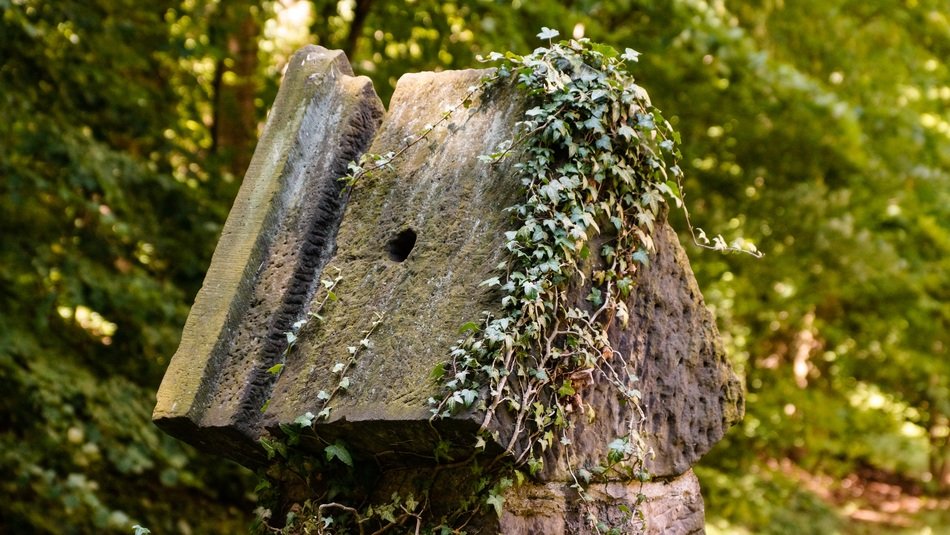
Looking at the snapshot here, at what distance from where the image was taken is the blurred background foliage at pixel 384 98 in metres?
4.85

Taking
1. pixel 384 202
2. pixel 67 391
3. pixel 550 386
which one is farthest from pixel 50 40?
pixel 550 386

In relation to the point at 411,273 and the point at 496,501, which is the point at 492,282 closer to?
the point at 411,273

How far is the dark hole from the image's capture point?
256 centimetres

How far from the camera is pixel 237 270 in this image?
8.83ft

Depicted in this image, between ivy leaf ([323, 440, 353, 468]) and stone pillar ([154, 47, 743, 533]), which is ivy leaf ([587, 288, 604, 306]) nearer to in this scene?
stone pillar ([154, 47, 743, 533])

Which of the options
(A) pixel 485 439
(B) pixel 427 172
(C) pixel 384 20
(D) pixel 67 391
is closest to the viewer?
(A) pixel 485 439

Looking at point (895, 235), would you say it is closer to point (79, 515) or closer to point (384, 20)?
point (384, 20)

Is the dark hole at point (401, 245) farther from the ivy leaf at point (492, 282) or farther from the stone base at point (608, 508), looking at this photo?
the stone base at point (608, 508)

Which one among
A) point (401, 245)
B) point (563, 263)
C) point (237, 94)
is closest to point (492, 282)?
point (563, 263)

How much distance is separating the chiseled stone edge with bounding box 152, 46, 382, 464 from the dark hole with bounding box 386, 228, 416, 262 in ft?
1.32

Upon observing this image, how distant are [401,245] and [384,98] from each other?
3.71 metres

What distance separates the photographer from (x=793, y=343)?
38.2ft

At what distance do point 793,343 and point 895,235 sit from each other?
14.4ft

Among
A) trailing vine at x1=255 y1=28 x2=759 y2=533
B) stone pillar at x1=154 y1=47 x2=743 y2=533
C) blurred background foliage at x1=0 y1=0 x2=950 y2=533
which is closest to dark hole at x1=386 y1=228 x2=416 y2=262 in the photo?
stone pillar at x1=154 y1=47 x2=743 y2=533
